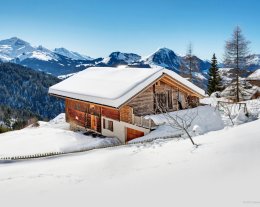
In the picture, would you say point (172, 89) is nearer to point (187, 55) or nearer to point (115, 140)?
point (115, 140)

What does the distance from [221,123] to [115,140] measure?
8481 millimetres

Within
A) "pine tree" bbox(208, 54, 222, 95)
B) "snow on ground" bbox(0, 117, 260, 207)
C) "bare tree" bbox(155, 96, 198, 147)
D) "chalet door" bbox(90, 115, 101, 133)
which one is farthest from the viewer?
"pine tree" bbox(208, 54, 222, 95)

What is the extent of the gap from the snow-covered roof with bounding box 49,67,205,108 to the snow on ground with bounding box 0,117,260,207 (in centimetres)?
1192

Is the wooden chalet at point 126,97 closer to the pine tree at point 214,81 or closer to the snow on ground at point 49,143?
the snow on ground at point 49,143

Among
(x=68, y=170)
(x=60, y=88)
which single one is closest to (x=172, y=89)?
(x=60, y=88)

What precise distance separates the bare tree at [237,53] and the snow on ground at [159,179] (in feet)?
84.3

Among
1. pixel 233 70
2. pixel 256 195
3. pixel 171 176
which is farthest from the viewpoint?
pixel 233 70

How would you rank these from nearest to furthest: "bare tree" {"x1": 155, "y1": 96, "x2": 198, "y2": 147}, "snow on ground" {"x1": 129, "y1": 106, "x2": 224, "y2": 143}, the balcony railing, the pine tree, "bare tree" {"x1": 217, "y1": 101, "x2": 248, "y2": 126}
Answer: "bare tree" {"x1": 155, "y1": 96, "x2": 198, "y2": 147} < "bare tree" {"x1": 217, "y1": 101, "x2": 248, "y2": 126} < "snow on ground" {"x1": 129, "y1": 106, "x2": 224, "y2": 143} < the balcony railing < the pine tree

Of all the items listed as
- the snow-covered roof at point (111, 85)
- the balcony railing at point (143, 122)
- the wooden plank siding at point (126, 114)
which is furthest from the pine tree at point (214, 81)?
the balcony railing at point (143, 122)

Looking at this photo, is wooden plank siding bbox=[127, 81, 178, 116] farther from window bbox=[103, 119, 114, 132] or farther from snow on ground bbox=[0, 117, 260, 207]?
snow on ground bbox=[0, 117, 260, 207]

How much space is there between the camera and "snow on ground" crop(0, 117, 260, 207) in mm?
8172

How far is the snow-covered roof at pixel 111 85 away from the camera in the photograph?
80.5 ft

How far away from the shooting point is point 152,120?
78.1ft

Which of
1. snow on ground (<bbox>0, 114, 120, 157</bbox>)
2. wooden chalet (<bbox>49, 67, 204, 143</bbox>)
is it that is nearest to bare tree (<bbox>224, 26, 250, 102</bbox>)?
wooden chalet (<bbox>49, 67, 204, 143</bbox>)
